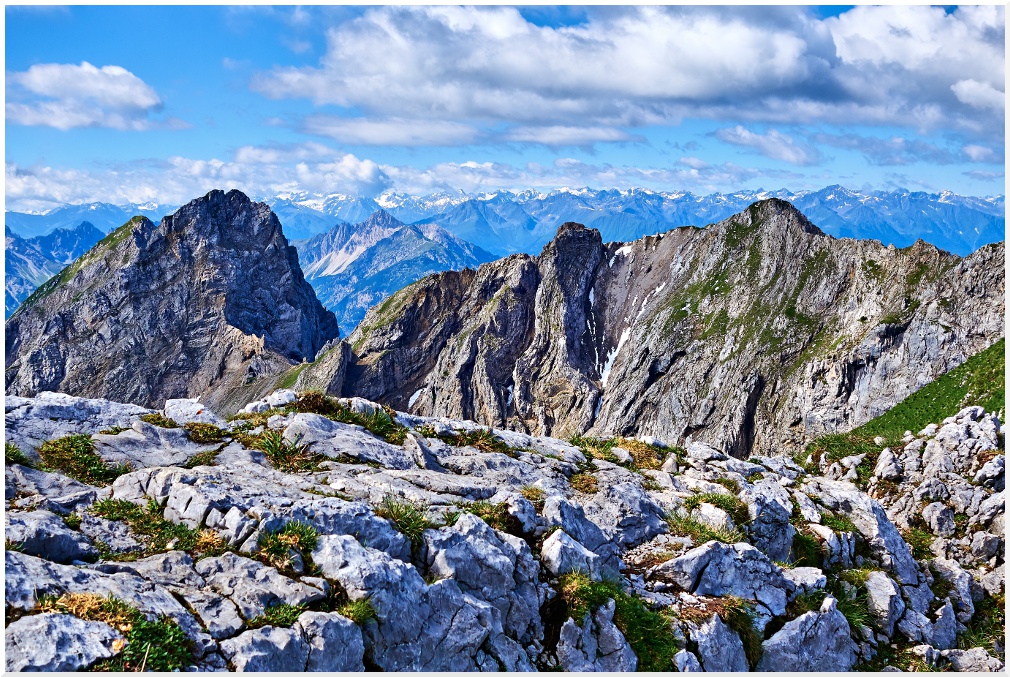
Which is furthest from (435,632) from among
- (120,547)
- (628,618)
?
(120,547)

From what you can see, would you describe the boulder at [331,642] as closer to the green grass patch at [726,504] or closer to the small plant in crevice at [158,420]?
the small plant in crevice at [158,420]

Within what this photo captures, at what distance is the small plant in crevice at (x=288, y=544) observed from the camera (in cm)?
1235

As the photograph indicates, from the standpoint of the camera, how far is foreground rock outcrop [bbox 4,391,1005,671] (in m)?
10.9

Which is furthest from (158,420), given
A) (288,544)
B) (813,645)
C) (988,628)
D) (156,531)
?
(988,628)

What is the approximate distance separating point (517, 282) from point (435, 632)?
156 meters

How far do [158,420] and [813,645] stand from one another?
56.8 ft

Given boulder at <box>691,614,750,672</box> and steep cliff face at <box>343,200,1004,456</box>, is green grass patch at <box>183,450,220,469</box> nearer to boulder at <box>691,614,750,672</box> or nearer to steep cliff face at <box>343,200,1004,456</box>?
boulder at <box>691,614,750,672</box>

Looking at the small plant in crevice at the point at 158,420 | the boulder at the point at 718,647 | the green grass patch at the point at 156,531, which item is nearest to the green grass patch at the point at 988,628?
the boulder at the point at 718,647

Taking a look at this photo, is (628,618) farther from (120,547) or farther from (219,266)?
(219,266)

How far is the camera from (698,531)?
56.9 ft

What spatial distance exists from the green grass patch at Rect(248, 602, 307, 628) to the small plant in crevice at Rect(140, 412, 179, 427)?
8888 mm

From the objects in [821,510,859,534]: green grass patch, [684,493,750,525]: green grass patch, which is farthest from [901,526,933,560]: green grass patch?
[684,493,750,525]: green grass patch

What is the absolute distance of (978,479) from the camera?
96.1 feet

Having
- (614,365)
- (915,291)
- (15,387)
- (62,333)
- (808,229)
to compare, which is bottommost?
(15,387)
